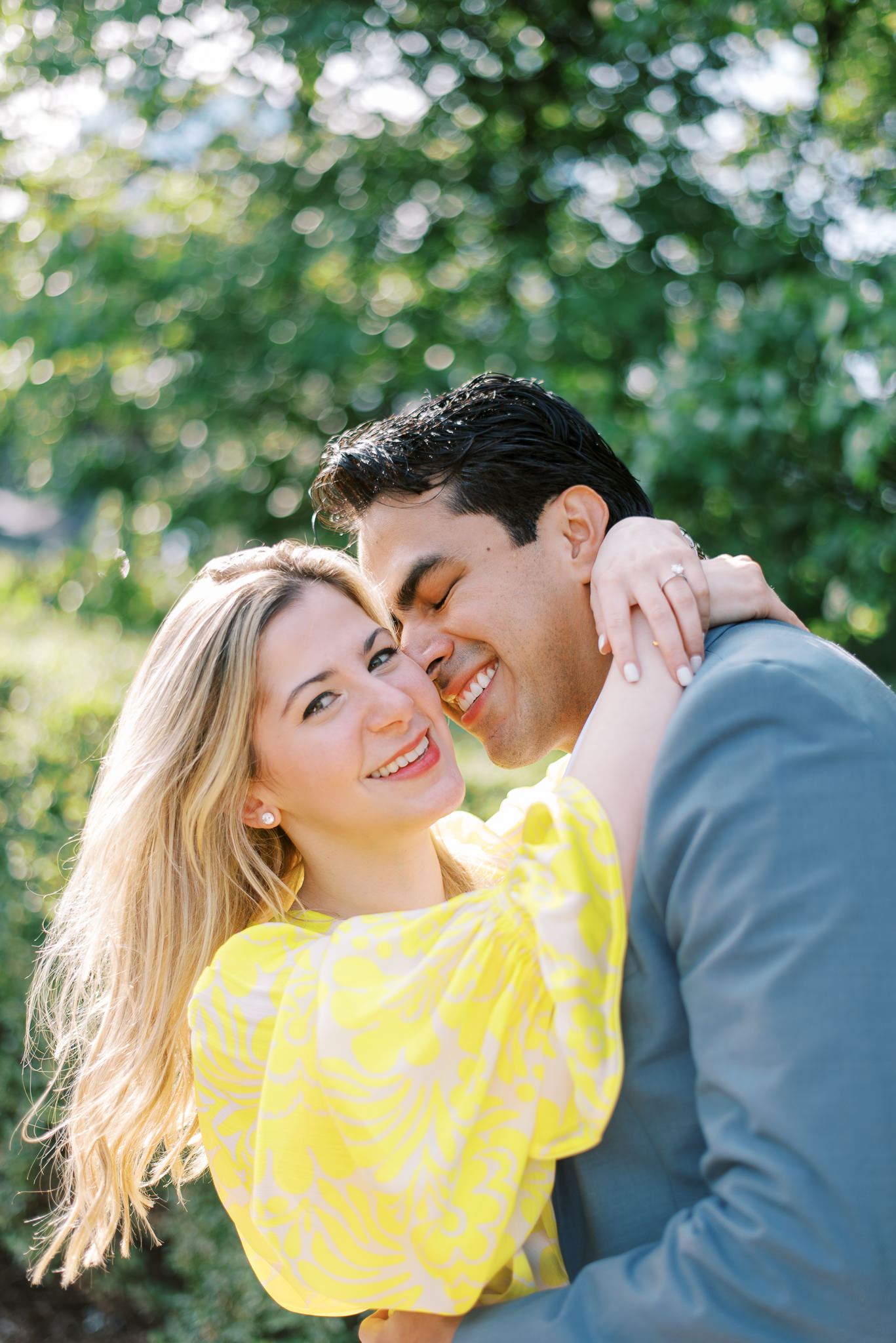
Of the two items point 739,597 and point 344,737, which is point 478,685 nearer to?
point 344,737

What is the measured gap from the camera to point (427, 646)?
2.50m

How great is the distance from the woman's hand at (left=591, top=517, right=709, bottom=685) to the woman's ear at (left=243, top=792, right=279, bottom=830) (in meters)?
0.84

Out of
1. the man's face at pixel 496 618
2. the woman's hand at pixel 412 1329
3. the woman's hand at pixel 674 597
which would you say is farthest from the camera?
the man's face at pixel 496 618

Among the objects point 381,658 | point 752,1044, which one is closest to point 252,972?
point 381,658

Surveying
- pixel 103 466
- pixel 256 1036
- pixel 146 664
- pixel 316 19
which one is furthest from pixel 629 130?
pixel 256 1036

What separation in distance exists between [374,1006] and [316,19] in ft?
20.2

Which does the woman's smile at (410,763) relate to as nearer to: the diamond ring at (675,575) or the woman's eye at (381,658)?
the woman's eye at (381,658)

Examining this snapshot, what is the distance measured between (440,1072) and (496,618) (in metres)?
1.14

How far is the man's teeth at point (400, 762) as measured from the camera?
2195 mm

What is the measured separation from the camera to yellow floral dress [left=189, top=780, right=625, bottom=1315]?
1.48 meters

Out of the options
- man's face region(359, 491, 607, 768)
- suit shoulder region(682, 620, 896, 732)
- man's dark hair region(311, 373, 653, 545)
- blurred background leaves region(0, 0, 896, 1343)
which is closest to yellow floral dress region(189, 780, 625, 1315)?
suit shoulder region(682, 620, 896, 732)

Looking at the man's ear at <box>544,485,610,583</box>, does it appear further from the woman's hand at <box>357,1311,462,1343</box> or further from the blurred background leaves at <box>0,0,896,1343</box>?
the blurred background leaves at <box>0,0,896,1343</box>

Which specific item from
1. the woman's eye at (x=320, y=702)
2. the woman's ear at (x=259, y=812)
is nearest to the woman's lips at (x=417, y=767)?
the woman's eye at (x=320, y=702)

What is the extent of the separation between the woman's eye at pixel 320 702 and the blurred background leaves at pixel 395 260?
273 cm
